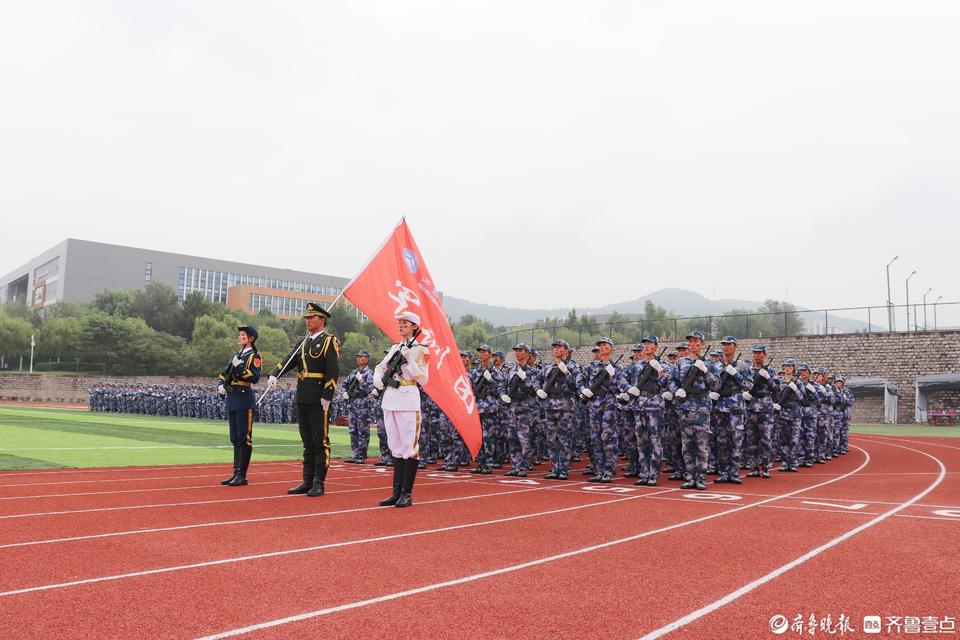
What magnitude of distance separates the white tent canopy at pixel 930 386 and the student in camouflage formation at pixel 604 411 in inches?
1052

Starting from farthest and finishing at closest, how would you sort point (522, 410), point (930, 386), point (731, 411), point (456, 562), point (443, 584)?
point (930, 386)
point (522, 410)
point (731, 411)
point (456, 562)
point (443, 584)

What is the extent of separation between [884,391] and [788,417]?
23165 mm

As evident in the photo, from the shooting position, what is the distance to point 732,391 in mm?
9828

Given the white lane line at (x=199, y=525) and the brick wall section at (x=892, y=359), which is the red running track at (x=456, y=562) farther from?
the brick wall section at (x=892, y=359)

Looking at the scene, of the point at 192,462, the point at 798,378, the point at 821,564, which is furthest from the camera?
the point at 798,378

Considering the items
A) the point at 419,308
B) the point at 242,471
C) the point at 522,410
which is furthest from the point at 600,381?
the point at 242,471

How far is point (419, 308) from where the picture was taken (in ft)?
28.8

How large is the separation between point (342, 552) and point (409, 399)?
2600 mm

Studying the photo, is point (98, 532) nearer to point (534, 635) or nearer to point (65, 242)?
point (534, 635)

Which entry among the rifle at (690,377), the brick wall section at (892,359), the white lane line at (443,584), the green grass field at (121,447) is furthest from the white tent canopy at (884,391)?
the white lane line at (443,584)

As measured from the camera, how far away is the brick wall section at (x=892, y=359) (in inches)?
1230

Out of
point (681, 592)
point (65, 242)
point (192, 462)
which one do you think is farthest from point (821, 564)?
point (65, 242)

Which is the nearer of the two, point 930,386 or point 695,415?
point 695,415

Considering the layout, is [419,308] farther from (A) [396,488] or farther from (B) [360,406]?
(B) [360,406]
